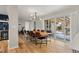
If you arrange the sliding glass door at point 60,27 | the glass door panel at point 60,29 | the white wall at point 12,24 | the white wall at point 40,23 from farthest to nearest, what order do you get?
the white wall at point 40,23
the glass door panel at point 60,29
the sliding glass door at point 60,27
the white wall at point 12,24

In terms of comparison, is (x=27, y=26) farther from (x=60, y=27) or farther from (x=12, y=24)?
(x=12, y=24)

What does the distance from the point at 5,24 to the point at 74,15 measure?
556 cm

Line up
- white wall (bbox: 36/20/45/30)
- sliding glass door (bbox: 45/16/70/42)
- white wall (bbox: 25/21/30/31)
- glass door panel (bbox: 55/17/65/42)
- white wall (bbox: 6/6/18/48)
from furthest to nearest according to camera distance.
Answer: white wall (bbox: 25/21/30/31), white wall (bbox: 36/20/45/30), glass door panel (bbox: 55/17/65/42), sliding glass door (bbox: 45/16/70/42), white wall (bbox: 6/6/18/48)

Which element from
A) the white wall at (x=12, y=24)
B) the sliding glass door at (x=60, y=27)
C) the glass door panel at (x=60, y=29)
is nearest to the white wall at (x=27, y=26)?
the sliding glass door at (x=60, y=27)

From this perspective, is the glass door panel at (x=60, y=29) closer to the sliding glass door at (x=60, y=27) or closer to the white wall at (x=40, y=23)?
the sliding glass door at (x=60, y=27)

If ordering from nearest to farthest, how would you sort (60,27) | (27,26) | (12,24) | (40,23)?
(12,24) → (60,27) → (40,23) → (27,26)

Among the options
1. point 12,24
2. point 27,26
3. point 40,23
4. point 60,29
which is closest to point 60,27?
point 60,29

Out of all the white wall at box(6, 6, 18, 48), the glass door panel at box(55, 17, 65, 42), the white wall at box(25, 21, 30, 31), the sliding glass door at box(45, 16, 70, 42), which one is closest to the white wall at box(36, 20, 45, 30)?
the sliding glass door at box(45, 16, 70, 42)

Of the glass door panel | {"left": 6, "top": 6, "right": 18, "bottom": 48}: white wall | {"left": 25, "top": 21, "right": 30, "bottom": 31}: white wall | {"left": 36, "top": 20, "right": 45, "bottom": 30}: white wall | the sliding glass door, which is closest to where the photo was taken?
{"left": 6, "top": 6, "right": 18, "bottom": 48}: white wall

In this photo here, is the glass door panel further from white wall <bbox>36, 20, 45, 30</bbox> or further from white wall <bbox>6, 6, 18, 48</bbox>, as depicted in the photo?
white wall <bbox>6, 6, 18, 48</bbox>

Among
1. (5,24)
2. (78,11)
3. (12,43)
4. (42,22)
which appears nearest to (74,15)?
(78,11)

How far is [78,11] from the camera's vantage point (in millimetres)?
5918

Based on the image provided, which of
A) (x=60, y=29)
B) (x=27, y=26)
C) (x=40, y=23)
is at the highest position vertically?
(x=40, y=23)
